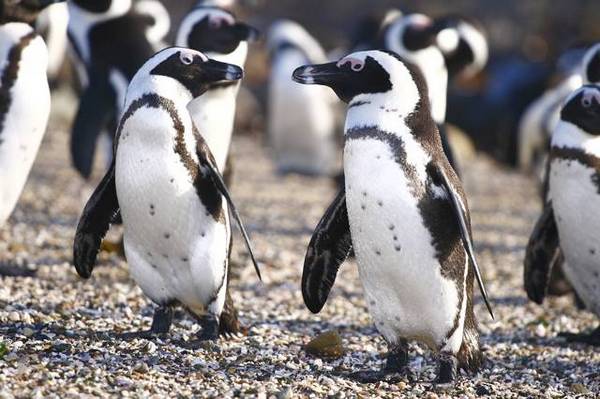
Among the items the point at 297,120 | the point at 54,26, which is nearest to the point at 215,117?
the point at 54,26

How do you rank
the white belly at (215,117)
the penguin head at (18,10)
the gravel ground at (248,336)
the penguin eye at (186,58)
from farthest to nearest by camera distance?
the white belly at (215,117) → the penguin head at (18,10) → the penguin eye at (186,58) → the gravel ground at (248,336)

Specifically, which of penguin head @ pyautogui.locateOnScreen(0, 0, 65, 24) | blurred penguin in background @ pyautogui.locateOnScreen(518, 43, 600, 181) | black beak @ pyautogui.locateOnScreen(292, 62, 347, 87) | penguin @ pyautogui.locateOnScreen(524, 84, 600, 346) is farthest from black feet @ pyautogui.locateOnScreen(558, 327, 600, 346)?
penguin head @ pyautogui.locateOnScreen(0, 0, 65, 24)

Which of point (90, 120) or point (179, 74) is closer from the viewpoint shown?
point (179, 74)

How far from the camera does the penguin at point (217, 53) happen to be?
660 cm

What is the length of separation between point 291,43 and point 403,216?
874cm

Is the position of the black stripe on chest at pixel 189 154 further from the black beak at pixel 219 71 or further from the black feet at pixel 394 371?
the black feet at pixel 394 371

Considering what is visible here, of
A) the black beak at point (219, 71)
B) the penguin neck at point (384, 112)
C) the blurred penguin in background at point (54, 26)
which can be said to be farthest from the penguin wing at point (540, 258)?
the blurred penguin in background at point (54, 26)

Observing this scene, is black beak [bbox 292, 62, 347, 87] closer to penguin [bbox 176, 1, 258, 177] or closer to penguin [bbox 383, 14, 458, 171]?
penguin [bbox 176, 1, 258, 177]

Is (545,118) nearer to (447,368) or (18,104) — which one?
(18,104)

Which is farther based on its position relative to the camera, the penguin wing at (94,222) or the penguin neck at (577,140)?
the penguin neck at (577,140)

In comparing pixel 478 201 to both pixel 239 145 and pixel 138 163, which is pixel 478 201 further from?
pixel 138 163

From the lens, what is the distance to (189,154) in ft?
16.7

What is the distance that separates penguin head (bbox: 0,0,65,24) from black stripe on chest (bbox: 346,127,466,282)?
2337mm

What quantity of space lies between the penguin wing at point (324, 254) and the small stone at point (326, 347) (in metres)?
0.27
